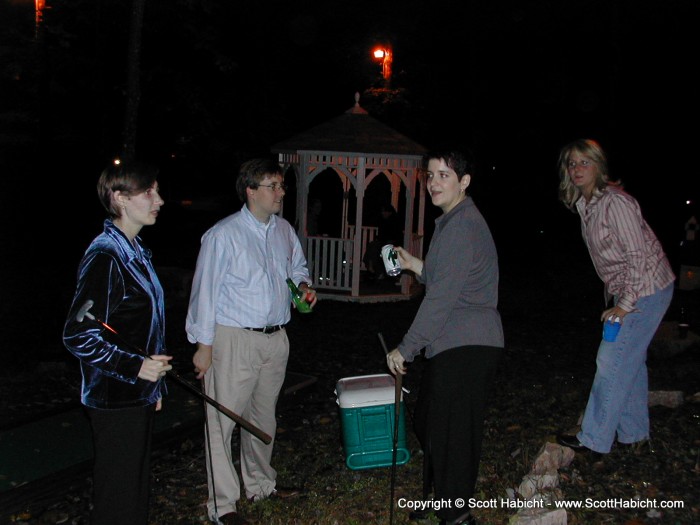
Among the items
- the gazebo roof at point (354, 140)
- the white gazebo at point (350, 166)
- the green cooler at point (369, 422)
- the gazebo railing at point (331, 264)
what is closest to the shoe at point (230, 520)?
the green cooler at point (369, 422)

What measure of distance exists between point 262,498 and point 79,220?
64.9ft

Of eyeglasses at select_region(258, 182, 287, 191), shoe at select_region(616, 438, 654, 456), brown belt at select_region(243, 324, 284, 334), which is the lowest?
shoe at select_region(616, 438, 654, 456)

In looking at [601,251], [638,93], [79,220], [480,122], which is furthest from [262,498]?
[480,122]

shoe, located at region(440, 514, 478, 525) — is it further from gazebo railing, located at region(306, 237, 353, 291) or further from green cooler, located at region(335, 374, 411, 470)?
→ gazebo railing, located at region(306, 237, 353, 291)

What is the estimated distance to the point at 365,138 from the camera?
41.2 ft

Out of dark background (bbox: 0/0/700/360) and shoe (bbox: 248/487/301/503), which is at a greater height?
dark background (bbox: 0/0/700/360)

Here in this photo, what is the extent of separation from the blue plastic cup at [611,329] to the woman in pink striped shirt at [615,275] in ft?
0.09

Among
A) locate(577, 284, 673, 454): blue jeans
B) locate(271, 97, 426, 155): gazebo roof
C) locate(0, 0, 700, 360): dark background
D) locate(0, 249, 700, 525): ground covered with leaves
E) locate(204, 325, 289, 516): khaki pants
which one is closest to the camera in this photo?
locate(204, 325, 289, 516): khaki pants

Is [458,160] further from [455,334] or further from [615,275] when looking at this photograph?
[615,275]

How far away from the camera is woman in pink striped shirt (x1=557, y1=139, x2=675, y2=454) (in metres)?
4.52

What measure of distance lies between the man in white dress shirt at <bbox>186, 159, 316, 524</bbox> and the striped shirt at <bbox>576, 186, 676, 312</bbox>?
2041 mm

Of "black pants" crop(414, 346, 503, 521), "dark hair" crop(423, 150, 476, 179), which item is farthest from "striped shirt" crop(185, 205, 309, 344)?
"dark hair" crop(423, 150, 476, 179)

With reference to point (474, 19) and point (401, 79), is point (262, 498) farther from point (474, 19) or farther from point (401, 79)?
point (474, 19)

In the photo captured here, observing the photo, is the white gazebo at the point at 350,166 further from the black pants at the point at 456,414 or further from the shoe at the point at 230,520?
the black pants at the point at 456,414
